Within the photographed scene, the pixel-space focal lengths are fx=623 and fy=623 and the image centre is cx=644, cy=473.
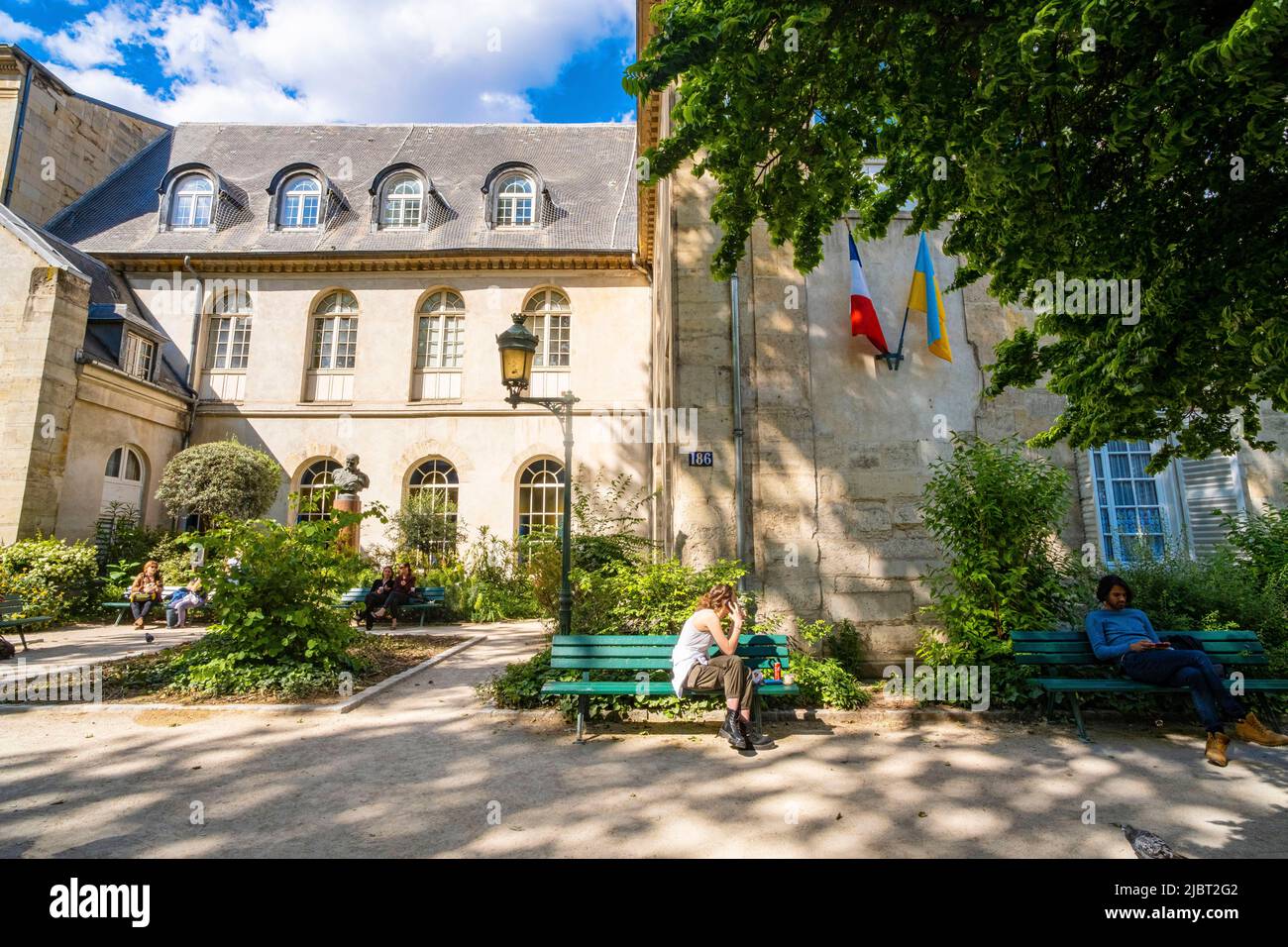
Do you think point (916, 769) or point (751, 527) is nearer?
point (916, 769)

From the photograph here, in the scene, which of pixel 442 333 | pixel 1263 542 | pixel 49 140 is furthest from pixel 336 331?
pixel 1263 542

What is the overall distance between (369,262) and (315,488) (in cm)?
654

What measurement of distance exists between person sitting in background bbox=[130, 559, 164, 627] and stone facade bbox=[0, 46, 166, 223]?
14.3m

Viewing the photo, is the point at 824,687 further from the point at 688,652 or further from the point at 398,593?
the point at 398,593

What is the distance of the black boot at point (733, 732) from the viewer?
4812mm

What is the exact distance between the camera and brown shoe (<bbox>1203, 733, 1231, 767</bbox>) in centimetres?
439

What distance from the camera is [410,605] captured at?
12195 millimetres

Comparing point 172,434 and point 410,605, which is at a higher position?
point 172,434

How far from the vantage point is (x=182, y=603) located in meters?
11.3

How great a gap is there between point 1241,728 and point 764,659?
12.4 ft

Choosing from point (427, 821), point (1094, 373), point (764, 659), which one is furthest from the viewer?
point (764, 659)

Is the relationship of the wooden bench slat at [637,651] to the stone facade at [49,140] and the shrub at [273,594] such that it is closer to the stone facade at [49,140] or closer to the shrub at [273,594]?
the shrub at [273,594]
